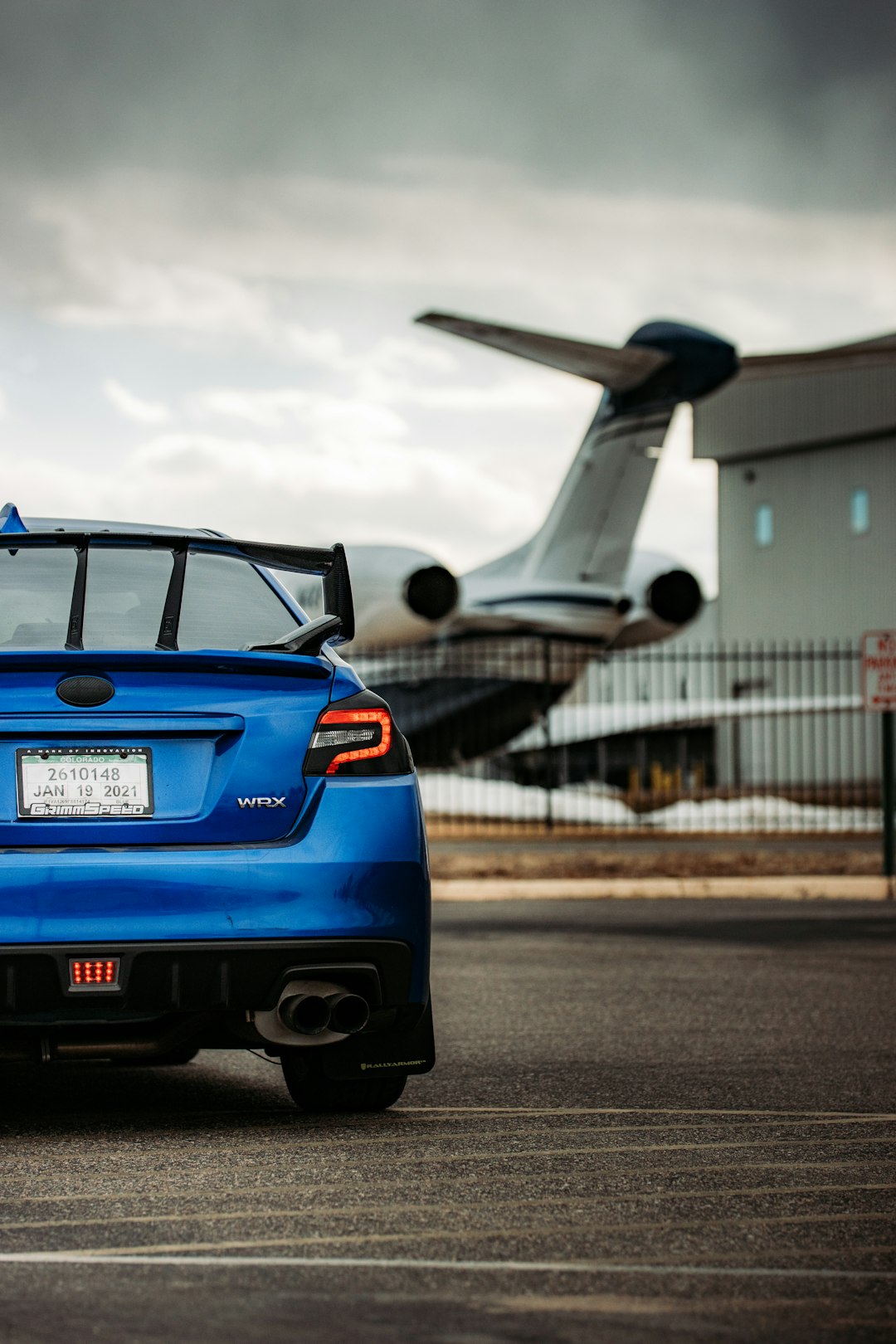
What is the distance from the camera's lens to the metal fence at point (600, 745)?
103ft

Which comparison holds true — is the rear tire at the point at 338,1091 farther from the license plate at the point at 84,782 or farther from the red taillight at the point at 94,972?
the license plate at the point at 84,782

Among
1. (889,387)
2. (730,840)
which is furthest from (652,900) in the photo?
(889,387)

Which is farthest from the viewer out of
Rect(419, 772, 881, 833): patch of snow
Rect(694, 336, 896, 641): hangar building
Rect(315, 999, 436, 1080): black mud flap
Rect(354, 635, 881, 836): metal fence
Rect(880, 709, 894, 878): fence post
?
Rect(694, 336, 896, 641): hangar building

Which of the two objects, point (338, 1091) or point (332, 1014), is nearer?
point (332, 1014)

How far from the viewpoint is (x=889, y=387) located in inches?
2019

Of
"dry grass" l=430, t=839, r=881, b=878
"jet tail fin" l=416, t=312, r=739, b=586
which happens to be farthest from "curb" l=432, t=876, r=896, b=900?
"jet tail fin" l=416, t=312, r=739, b=586

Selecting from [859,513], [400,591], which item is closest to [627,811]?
[400,591]

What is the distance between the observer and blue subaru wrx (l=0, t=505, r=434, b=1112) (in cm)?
512

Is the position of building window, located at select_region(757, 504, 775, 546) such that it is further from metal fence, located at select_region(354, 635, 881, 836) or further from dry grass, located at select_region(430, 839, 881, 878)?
dry grass, located at select_region(430, 839, 881, 878)

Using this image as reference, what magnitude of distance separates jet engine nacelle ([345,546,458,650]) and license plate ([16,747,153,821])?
933 inches

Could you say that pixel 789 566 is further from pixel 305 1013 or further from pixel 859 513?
pixel 305 1013

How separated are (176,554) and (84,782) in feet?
3.16

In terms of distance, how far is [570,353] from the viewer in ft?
100

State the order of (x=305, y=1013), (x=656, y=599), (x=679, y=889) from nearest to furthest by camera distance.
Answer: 1. (x=305, y=1013)
2. (x=679, y=889)
3. (x=656, y=599)
